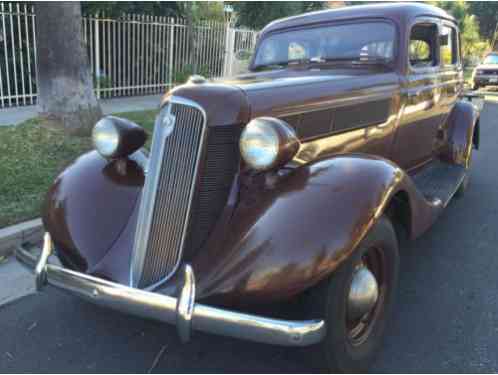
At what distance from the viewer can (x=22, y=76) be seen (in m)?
8.60

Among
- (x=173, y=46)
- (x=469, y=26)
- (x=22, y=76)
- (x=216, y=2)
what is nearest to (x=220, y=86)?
(x=22, y=76)

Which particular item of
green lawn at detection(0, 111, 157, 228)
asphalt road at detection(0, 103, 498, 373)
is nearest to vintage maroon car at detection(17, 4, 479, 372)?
asphalt road at detection(0, 103, 498, 373)

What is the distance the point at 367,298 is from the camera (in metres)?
2.21

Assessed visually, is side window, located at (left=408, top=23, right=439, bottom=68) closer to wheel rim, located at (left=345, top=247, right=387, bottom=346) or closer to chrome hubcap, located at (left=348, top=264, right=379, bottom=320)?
wheel rim, located at (left=345, top=247, right=387, bottom=346)

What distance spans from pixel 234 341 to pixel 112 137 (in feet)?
4.45

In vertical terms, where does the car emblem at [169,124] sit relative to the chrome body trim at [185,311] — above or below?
above

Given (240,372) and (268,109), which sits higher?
(268,109)

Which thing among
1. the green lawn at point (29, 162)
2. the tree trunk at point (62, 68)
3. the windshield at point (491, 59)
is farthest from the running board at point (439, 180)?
the windshield at point (491, 59)

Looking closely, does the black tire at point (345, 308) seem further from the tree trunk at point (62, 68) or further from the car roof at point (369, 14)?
the tree trunk at point (62, 68)

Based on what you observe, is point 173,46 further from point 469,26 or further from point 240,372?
point 469,26

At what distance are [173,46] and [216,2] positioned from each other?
4.26m

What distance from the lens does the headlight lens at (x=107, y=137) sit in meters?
2.72

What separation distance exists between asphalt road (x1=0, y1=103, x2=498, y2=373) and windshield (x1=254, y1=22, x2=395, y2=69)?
64.9 inches

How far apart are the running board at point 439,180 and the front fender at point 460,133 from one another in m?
0.10
